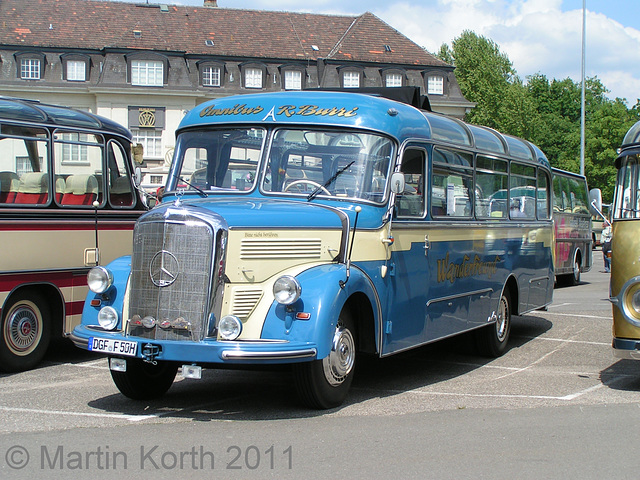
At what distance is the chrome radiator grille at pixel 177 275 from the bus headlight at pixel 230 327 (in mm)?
153

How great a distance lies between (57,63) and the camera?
50.8 meters

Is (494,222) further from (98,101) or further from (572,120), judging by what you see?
(572,120)

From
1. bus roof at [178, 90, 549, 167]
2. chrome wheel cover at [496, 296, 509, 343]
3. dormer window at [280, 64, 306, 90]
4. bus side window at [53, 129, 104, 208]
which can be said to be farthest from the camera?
dormer window at [280, 64, 306, 90]

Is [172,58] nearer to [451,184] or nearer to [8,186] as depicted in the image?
[8,186]

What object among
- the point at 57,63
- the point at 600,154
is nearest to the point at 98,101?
the point at 57,63

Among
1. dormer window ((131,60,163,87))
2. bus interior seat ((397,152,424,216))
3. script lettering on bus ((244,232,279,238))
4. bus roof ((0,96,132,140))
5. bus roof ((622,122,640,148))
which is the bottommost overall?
script lettering on bus ((244,232,279,238))

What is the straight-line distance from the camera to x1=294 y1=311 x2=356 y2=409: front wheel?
23.3 ft

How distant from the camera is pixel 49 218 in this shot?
1018cm

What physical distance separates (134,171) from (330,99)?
4.27 metres

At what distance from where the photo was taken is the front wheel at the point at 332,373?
7.11 metres

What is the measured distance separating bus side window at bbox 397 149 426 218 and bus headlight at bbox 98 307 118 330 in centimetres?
290

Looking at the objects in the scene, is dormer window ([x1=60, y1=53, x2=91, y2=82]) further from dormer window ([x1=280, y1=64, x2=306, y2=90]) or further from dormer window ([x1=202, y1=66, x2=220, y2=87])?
dormer window ([x1=280, y1=64, x2=306, y2=90])

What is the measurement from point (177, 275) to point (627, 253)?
181 inches

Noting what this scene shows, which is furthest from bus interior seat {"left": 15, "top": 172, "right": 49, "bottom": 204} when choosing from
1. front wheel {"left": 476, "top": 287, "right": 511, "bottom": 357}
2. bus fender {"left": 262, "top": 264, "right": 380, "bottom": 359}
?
front wheel {"left": 476, "top": 287, "right": 511, "bottom": 357}
